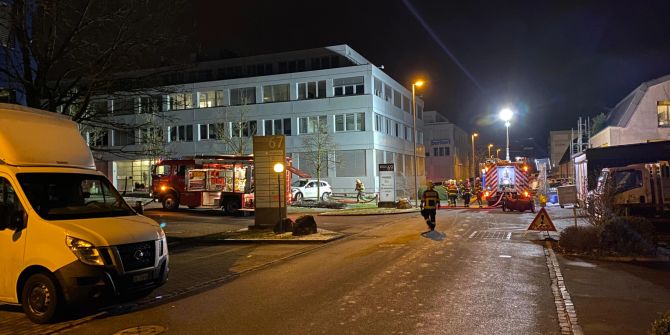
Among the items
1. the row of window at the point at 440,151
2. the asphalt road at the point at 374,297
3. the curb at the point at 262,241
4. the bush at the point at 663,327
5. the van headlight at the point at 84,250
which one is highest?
the row of window at the point at 440,151

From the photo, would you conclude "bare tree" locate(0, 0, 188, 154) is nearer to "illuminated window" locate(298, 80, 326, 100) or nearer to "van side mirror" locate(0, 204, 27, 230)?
"van side mirror" locate(0, 204, 27, 230)

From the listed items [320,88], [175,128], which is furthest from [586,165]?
[175,128]

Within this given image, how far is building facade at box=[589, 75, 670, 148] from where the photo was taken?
34.8 m

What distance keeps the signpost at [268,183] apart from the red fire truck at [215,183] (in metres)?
7.42

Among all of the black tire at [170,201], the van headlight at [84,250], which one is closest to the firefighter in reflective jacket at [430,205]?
the van headlight at [84,250]

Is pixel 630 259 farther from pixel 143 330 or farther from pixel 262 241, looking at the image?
pixel 143 330

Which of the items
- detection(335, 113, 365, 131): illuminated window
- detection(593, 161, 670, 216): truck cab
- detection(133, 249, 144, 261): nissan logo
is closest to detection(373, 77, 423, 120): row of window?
detection(335, 113, 365, 131): illuminated window

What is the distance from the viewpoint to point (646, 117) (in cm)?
3509

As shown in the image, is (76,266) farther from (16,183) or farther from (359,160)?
(359,160)

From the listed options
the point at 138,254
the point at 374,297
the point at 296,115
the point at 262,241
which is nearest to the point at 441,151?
the point at 296,115

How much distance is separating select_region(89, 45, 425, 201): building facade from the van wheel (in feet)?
120

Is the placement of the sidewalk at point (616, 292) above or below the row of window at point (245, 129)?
below

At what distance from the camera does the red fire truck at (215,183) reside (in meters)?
26.0

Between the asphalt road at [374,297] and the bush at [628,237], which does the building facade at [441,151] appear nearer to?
the asphalt road at [374,297]
